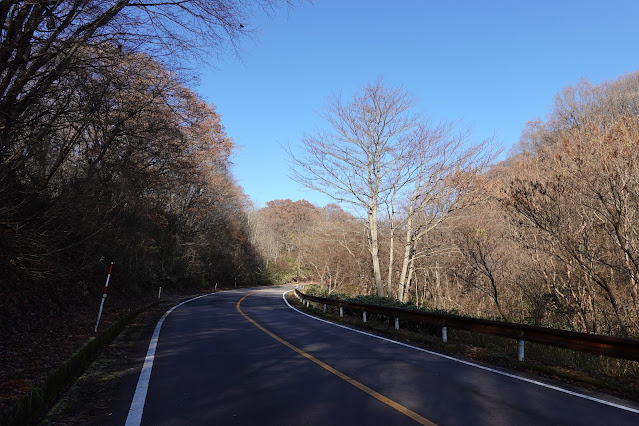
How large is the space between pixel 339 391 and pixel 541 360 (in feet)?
14.3

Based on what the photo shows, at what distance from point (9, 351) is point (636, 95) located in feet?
81.3

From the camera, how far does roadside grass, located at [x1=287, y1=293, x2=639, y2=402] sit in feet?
18.3

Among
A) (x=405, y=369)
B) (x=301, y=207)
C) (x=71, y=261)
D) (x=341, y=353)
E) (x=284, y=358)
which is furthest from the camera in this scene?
(x=301, y=207)

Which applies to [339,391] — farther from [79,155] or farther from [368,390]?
[79,155]

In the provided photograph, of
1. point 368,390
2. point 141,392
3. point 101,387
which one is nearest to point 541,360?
point 368,390

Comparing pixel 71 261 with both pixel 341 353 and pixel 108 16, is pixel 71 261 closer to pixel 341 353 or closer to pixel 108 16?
pixel 108 16

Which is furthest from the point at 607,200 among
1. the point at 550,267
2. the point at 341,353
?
the point at 341,353

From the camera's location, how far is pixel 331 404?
4.45 meters

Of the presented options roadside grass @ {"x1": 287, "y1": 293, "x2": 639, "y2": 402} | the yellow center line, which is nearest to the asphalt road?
the yellow center line

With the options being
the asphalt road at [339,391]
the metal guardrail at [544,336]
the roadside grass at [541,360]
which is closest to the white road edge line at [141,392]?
the asphalt road at [339,391]

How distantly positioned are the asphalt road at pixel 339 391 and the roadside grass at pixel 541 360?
0.76 meters

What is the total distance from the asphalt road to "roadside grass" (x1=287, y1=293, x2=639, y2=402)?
0.76 m

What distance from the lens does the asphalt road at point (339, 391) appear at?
4.09 metres

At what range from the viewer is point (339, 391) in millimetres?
4945
